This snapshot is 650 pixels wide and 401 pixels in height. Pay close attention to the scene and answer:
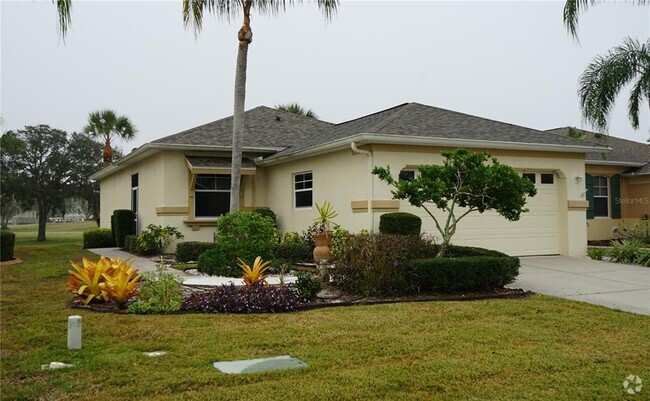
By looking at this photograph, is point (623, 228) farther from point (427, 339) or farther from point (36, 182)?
point (36, 182)

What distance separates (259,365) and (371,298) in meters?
3.84

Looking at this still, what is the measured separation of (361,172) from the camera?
13.2 m

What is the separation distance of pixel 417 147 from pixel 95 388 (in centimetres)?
1040

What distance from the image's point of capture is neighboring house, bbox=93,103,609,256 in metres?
13.3

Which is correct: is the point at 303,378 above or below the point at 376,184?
below

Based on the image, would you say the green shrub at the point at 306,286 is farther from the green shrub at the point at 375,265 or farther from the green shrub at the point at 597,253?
the green shrub at the point at 597,253

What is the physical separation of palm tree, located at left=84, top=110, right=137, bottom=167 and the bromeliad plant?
842 inches

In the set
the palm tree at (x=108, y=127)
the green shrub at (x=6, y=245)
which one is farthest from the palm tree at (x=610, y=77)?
the palm tree at (x=108, y=127)

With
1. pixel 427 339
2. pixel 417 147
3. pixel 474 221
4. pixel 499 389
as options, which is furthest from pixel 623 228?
pixel 499 389

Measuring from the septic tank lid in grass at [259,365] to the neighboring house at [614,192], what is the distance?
16911 mm

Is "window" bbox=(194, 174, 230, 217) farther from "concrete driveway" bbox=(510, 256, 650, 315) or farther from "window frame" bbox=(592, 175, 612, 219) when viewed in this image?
"window frame" bbox=(592, 175, 612, 219)

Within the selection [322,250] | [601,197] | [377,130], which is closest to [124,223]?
[377,130]

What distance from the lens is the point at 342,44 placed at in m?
17.9

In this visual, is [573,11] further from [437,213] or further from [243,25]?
[243,25]
